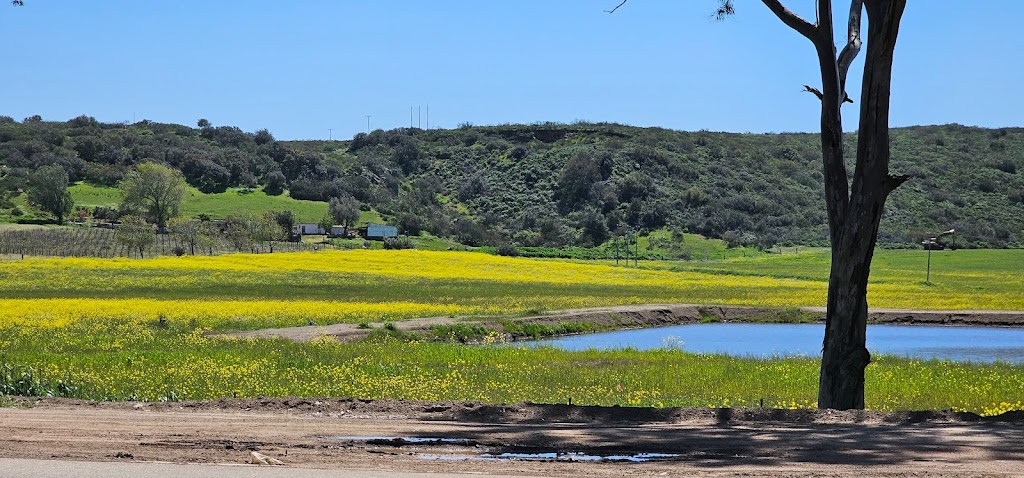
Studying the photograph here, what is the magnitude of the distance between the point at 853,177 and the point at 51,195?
109354 millimetres

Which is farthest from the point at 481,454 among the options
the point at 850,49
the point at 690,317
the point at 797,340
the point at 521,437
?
the point at 690,317

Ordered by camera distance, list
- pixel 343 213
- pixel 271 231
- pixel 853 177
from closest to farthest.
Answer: pixel 853 177 → pixel 271 231 → pixel 343 213

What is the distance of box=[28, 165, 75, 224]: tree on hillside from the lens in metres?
112

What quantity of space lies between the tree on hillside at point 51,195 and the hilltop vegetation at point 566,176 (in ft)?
17.9

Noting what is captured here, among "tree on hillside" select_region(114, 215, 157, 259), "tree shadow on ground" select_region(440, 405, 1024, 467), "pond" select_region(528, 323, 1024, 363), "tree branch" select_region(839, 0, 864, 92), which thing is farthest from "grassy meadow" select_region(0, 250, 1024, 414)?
"tree on hillside" select_region(114, 215, 157, 259)

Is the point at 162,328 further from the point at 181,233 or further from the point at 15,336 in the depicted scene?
the point at 181,233

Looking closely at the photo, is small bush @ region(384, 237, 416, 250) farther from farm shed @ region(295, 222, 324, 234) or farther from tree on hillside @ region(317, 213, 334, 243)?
farm shed @ region(295, 222, 324, 234)

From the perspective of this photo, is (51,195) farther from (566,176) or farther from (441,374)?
(441,374)

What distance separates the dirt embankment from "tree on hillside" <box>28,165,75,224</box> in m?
81.7

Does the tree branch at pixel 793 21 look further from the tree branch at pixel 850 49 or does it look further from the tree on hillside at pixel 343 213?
the tree on hillside at pixel 343 213

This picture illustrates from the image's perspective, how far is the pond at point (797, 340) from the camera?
113 ft

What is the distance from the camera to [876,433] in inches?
492

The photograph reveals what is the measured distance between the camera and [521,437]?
1238cm

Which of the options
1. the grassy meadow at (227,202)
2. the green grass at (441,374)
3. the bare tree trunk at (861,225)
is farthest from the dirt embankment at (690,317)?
the grassy meadow at (227,202)
